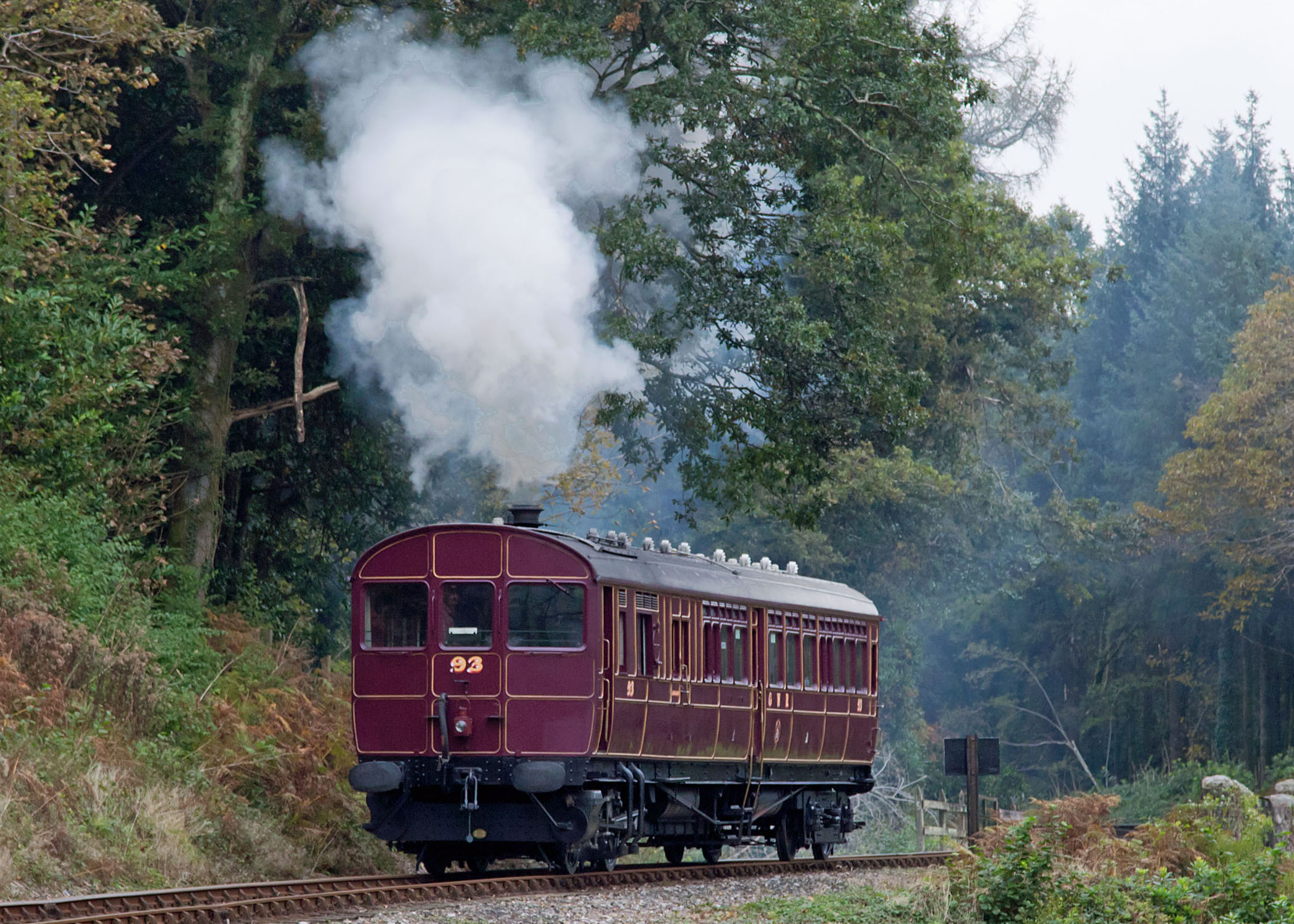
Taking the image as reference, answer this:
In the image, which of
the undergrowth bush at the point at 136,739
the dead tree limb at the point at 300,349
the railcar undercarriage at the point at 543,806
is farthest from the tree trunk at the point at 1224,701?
the undergrowth bush at the point at 136,739

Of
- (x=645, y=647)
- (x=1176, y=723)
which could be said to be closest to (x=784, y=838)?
(x=645, y=647)

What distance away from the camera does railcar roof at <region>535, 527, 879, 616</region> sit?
15352 mm

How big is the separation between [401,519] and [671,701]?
11.9 meters

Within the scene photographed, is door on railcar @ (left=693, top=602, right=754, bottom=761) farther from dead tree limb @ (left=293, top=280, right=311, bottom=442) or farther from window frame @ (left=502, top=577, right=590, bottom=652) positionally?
dead tree limb @ (left=293, top=280, right=311, bottom=442)

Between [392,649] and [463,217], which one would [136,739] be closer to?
[392,649]

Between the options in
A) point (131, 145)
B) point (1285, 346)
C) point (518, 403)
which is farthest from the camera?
point (1285, 346)

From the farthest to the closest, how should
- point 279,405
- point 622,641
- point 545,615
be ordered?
point 279,405 < point 622,641 < point 545,615

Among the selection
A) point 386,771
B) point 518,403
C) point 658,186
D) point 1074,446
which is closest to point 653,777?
point 386,771

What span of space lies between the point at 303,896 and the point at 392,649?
288cm

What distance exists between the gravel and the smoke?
589cm

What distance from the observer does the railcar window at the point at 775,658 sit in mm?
18547

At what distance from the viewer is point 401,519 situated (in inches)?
1083

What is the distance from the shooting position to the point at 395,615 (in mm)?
15469

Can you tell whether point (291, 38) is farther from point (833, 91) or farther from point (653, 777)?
point (653, 777)
